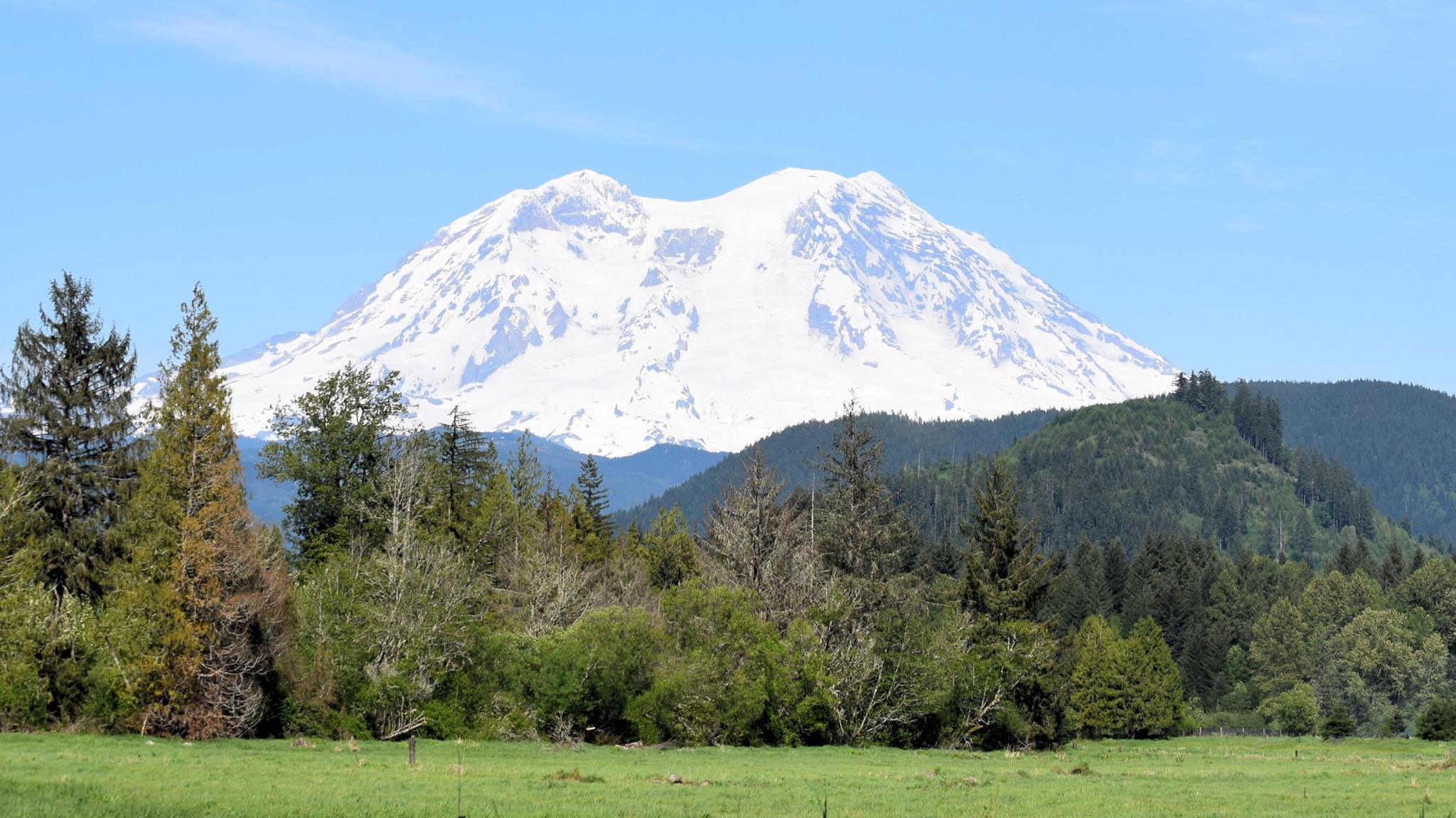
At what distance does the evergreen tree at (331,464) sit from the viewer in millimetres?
75562

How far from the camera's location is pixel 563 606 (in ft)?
237

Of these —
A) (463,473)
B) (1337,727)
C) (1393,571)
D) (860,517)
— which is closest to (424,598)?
(860,517)

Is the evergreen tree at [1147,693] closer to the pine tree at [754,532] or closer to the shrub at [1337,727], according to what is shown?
the shrub at [1337,727]

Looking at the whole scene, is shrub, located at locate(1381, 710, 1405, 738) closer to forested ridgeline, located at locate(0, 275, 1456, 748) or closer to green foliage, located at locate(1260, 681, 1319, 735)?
green foliage, located at locate(1260, 681, 1319, 735)

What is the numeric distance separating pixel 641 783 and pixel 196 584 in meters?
19.3

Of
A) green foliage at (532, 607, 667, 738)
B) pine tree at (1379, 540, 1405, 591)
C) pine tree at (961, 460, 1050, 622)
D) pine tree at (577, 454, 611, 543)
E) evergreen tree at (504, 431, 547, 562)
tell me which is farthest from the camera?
pine tree at (1379, 540, 1405, 591)

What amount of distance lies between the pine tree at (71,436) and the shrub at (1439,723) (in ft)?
254

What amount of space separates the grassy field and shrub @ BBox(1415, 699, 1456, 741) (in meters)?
35.6

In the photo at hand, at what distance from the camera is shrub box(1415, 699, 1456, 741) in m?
90.5

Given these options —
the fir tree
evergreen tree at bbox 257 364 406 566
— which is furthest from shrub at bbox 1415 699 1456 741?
evergreen tree at bbox 257 364 406 566

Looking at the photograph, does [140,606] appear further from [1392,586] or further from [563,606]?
[1392,586]

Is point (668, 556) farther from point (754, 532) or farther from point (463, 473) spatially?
point (754, 532)

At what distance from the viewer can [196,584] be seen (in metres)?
51.4

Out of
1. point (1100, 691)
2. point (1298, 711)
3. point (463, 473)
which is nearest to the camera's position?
point (463, 473)
